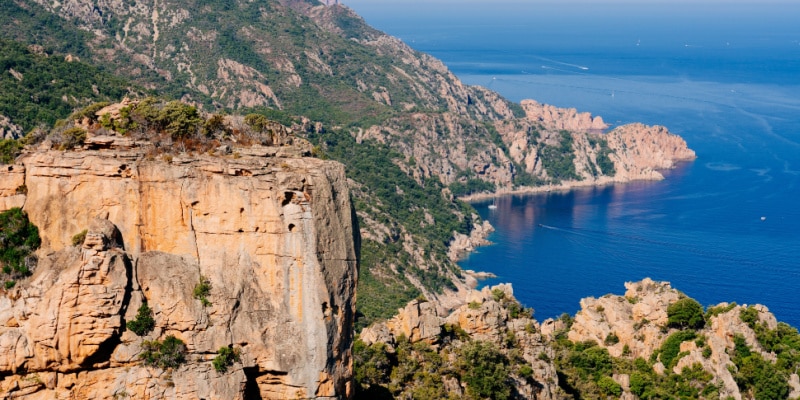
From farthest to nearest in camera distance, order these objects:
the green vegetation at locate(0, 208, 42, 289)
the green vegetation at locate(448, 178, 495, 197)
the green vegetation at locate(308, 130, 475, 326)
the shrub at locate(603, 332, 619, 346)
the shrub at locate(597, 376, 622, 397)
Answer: the green vegetation at locate(448, 178, 495, 197)
the green vegetation at locate(308, 130, 475, 326)
the shrub at locate(603, 332, 619, 346)
the shrub at locate(597, 376, 622, 397)
the green vegetation at locate(0, 208, 42, 289)

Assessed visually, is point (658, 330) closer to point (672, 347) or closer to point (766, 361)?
point (672, 347)

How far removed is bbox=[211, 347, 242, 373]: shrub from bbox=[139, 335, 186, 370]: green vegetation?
100 cm

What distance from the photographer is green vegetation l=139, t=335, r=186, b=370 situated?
76.6 ft

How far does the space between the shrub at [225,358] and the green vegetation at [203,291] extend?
129cm

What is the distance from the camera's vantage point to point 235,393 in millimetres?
23812

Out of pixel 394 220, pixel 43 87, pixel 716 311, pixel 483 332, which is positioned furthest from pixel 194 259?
pixel 394 220

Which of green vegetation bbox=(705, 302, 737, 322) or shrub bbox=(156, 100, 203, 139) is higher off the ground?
shrub bbox=(156, 100, 203, 139)

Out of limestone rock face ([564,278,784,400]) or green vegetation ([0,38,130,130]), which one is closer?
limestone rock face ([564,278,784,400])

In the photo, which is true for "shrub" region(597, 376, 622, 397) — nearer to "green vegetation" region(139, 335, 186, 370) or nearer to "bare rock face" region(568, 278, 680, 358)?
"bare rock face" region(568, 278, 680, 358)

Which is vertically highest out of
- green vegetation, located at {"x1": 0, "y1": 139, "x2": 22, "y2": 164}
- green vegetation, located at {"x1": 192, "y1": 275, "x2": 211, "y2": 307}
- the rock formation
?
green vegetation, located at {"x1": 0, "y1": 139, "x2": 22, "y2": 164}

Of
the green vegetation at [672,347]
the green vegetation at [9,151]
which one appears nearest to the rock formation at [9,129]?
the green vegetation at [9,151]

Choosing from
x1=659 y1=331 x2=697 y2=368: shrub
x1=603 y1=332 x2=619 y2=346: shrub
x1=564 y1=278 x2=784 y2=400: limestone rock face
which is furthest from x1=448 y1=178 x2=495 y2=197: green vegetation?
x1=659 y1=331 x2=697 y2=368: shrub

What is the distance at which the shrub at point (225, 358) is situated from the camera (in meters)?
23.7

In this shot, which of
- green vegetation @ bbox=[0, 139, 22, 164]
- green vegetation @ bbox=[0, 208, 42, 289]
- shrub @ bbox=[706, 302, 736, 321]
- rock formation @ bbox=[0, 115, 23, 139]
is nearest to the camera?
Answer: green vegetation @ bbox=[0, 208, 42, 289]
